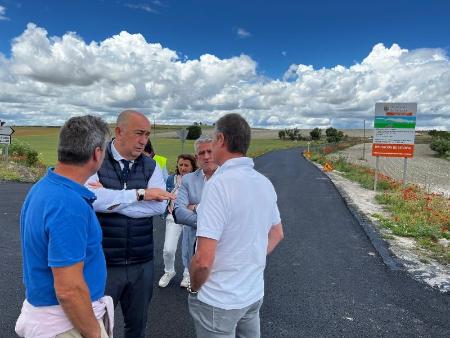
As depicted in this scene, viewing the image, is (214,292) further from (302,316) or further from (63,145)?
(302,316)

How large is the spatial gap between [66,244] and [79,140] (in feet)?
1.55

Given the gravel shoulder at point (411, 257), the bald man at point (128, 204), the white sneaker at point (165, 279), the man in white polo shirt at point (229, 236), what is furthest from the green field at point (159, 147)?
the man in white polo shirt at point (229, 236)

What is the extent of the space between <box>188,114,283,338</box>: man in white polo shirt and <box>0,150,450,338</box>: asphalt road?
1.86m

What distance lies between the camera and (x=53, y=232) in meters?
1.68

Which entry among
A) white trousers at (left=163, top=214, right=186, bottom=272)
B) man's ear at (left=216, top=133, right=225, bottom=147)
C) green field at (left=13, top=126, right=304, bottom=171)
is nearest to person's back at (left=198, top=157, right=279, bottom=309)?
man's ear at (left=216, top=133, right=225, bottom=147)

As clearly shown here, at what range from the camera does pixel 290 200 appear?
41.9 ft

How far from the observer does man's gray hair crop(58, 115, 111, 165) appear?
1.84 m

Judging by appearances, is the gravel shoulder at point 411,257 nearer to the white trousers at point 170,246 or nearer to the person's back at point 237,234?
the white trousers at point 170,246

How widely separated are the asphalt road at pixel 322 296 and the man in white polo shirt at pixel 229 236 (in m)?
1.86

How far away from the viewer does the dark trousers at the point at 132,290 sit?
2850mm

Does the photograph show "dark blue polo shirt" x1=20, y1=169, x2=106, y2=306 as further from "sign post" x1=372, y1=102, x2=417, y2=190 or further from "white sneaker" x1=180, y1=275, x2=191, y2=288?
"sign post" x1=372, y1=102, x2=417, y2=190

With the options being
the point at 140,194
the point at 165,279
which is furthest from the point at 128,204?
the point at 165,279

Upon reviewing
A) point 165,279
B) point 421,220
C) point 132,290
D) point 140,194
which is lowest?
point 421,220

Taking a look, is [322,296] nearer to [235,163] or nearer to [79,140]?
[235,163]
